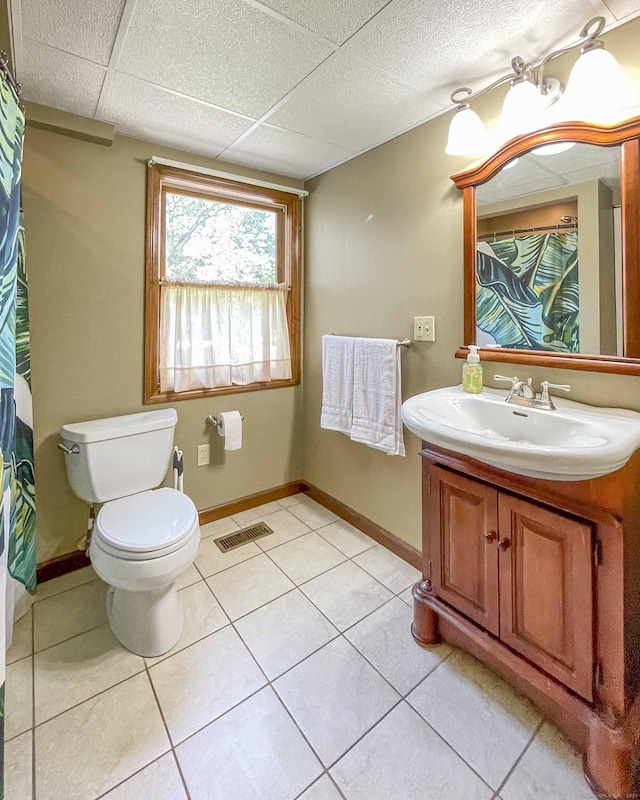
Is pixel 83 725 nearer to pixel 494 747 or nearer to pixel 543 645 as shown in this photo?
pixel 494 747

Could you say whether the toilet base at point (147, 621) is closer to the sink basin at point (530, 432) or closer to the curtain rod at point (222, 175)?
the sink basin at point (530, 432)

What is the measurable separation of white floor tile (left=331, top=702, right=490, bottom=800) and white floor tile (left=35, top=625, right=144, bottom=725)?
32.1 inches

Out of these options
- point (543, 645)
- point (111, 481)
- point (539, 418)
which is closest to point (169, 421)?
point (111, 481)

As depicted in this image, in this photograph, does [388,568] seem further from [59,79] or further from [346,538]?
[59,79]

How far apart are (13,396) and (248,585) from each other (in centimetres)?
126

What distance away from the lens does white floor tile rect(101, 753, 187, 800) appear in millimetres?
1045

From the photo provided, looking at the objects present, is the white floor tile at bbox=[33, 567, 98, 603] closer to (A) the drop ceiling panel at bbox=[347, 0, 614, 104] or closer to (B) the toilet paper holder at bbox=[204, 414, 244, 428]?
(B) the toilet paper holder at bbox=[204, 414, 244, 428]

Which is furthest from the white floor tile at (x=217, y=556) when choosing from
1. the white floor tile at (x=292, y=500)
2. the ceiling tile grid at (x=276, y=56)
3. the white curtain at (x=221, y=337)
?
the ceiling tile grid at (x=276, y=56)

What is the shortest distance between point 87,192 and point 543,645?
8.31 feet

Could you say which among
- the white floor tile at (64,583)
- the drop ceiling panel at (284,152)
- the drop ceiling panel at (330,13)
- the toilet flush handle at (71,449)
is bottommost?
the white floor tile at (64,583)

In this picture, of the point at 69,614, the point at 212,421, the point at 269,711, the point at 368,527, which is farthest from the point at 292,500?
the point at 269,711

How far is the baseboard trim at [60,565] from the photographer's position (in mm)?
1898

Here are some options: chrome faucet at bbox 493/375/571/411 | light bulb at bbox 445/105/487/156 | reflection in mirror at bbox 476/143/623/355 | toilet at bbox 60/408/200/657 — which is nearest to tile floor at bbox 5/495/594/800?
toilet at bbox 60/408/200/657

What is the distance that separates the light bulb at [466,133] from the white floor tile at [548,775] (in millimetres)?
2007
